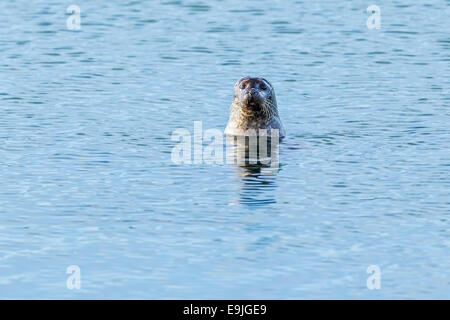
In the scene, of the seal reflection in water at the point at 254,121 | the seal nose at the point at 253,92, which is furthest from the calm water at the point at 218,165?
the seal nose at the point at 253,92

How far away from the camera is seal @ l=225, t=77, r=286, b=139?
19.1 m

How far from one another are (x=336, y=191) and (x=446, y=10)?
1316 cm

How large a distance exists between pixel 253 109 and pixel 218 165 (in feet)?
8.00

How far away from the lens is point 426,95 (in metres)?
21.1

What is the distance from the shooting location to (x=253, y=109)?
1936 centimetres

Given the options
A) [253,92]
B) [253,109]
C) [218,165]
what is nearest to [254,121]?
[253,109]

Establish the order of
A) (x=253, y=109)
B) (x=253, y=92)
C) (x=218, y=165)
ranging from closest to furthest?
(x=218, y=165) < (x=253, y=92) < (x=253, y=109)

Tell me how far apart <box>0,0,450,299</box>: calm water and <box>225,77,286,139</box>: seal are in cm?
37

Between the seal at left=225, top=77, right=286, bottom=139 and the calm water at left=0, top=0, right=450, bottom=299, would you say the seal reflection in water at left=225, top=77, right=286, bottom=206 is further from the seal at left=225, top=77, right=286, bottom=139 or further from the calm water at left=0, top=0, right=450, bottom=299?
the calm water at left=0, top=0, right=450, bottom=299

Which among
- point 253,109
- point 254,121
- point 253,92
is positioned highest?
point 253,92

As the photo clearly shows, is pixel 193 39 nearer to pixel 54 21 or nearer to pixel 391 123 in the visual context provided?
pixel 54 21

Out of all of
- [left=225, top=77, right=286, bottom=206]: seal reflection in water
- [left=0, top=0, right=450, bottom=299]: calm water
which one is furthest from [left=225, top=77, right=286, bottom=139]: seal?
[left=0, top=0, right=450, bottom=299]: calm water

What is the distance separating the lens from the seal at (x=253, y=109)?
754 inches

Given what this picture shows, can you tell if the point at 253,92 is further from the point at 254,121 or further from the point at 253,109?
the point at 254,121
